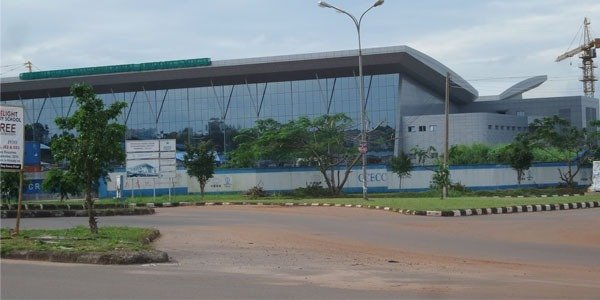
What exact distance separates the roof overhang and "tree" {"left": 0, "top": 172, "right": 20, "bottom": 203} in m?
30.1

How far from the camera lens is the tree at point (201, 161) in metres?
43.1

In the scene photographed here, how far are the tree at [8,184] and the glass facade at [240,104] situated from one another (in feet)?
112

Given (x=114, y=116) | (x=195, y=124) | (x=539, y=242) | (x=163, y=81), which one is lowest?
(x=539, y=242)

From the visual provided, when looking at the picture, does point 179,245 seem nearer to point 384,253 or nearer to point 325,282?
point 384,253

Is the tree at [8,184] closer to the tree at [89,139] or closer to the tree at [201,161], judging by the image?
the tree at [201,161]

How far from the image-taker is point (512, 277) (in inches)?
388

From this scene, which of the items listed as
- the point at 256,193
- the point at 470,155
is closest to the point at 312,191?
the point at 256,193

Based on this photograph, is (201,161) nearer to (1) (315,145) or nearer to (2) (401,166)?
(1) (315,145)

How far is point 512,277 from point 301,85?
5871 cm

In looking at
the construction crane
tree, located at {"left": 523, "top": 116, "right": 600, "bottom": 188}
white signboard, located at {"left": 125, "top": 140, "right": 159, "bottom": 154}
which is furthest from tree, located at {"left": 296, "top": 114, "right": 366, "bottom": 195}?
the construction crane

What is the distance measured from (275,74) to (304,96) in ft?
12.7

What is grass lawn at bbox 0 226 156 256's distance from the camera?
11969 millimetres

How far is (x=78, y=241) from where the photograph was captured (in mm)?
13180

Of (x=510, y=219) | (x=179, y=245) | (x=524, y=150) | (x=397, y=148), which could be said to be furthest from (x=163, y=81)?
(x=179, y=245)
